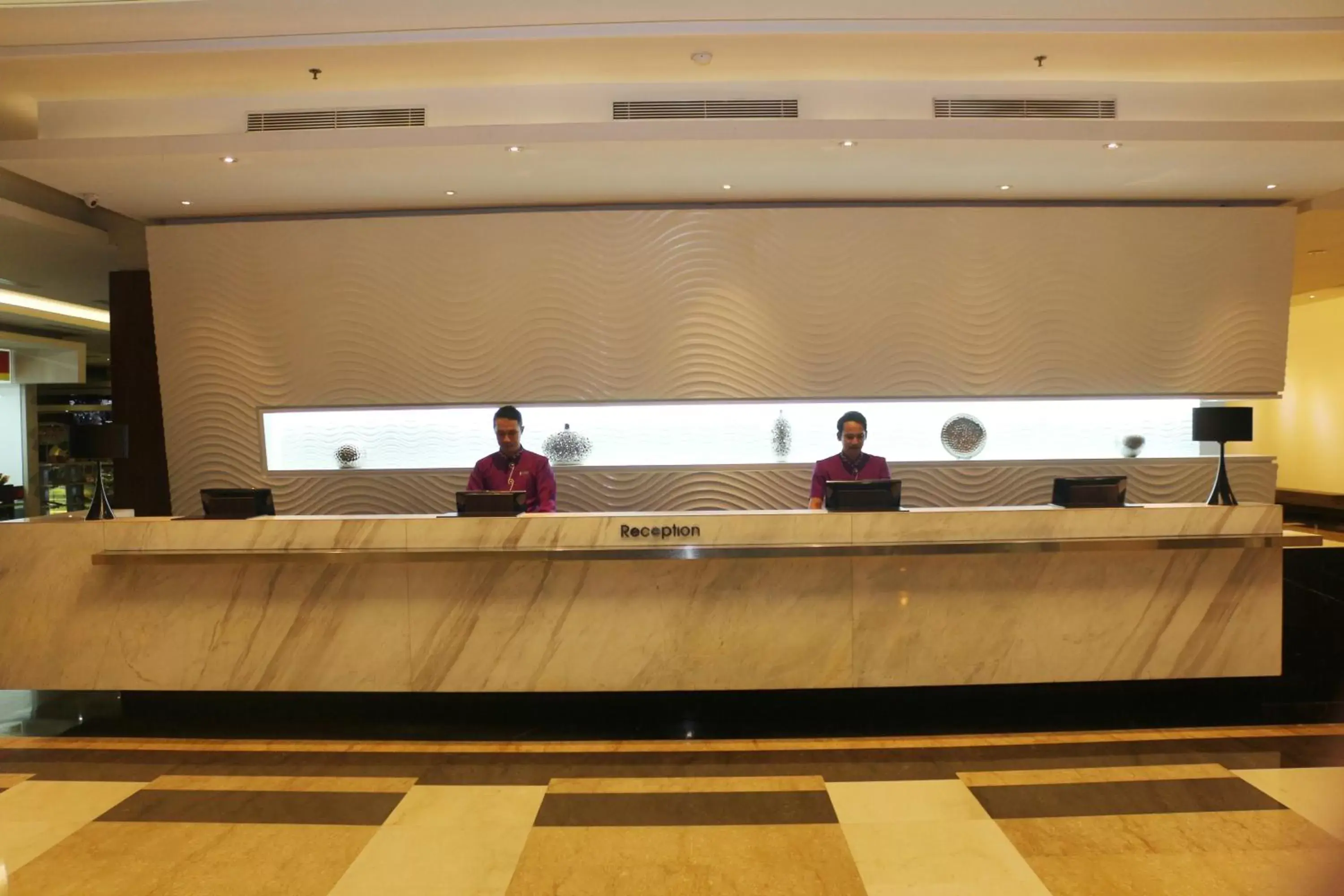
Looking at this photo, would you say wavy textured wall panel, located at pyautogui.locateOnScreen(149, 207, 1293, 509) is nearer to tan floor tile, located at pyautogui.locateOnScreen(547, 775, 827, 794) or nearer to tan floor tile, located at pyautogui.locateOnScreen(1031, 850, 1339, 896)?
tan floor tile, located at pyautogui.locateOnScreen(547, 775, 827, 794)

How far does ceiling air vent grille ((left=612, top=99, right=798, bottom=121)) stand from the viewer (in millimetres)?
4652

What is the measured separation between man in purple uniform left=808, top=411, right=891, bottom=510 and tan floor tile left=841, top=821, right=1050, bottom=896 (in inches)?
96.2

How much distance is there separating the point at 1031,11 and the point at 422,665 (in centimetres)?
432

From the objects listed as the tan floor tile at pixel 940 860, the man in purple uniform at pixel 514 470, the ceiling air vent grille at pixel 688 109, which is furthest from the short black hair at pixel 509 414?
the tan floor tile at pixel 940 860

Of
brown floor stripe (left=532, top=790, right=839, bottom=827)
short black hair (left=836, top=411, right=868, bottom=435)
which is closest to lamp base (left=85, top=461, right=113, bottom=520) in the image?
brown floor stripe (left=532, top=790, right=839, bottom=827)

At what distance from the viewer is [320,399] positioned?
243 inches

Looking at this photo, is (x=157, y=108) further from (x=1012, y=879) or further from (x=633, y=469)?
(x=1012, y=879)

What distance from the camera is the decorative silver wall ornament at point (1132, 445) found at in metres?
6.38

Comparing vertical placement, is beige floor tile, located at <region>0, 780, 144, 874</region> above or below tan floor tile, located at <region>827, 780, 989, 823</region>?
above

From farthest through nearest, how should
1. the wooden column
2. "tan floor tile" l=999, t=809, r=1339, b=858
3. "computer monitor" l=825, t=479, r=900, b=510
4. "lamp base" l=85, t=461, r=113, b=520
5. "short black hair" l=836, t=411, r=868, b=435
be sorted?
the wooden column
"short black hair" l=836, t=411, r=868, b=435
"lamp base" l=85, t=461, r=113, b=520
"computer monitor" l=825, t=479, r=900, b=510
"tan floor tile" l=999, t=809, r=1339, b=858

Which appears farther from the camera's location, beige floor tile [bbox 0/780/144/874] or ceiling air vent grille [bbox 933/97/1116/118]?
ceiling air vent grille [bbox 933/97/1116/118]

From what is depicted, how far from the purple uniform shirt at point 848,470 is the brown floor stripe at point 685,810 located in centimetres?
238

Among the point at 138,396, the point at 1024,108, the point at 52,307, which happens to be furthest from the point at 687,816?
the point at 52,307

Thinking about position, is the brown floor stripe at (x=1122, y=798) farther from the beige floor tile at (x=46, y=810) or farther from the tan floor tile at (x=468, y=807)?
the beige floor tile at (x=46, y=810)
